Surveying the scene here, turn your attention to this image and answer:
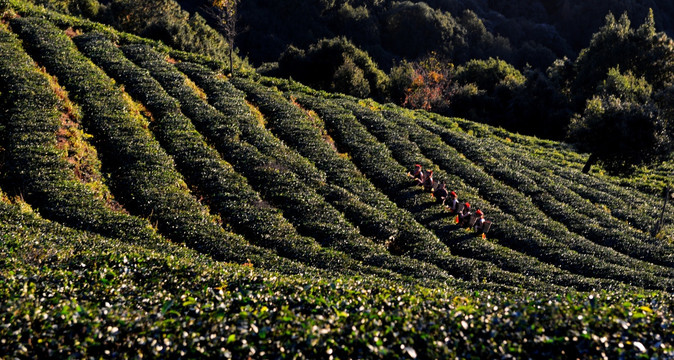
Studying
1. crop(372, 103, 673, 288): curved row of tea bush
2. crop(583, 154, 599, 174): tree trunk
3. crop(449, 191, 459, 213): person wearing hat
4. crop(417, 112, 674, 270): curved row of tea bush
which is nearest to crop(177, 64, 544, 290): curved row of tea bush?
crop(449, 191, 459, 213): person wearing hat

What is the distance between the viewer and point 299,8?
12488 centimetres

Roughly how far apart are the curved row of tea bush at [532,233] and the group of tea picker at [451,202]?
1.16 metres

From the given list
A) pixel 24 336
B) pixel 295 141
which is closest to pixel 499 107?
pixel 295 141

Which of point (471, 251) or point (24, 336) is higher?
point (471, 251)

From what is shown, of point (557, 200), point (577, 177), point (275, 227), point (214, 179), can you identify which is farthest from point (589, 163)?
point (214, 179)

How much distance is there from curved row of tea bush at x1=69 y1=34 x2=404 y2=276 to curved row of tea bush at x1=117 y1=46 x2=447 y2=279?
866mm

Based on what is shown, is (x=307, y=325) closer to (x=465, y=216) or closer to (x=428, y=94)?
(x=465, y=216)

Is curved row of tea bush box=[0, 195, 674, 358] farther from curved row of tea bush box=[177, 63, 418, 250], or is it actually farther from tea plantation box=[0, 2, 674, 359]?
curved row of tea bush box=[177, 63, 418, 250]

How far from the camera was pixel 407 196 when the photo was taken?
36750 millimetres

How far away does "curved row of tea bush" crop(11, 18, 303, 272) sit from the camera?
27281 mm

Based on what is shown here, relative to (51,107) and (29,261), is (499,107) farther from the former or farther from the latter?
Result: (29,261)

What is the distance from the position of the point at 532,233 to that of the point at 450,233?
509 centimetres

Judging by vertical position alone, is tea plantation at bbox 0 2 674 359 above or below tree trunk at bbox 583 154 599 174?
below

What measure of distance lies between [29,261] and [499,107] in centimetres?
6922
